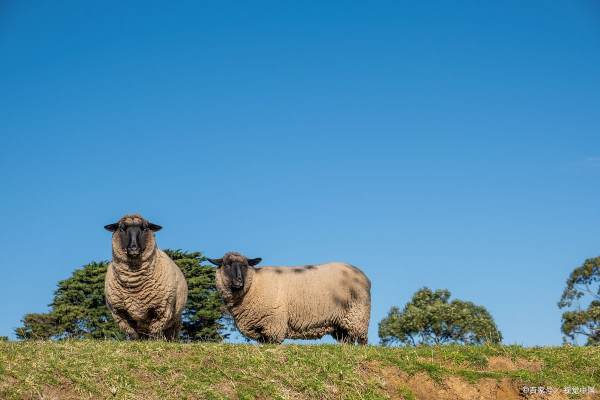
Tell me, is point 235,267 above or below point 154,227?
below

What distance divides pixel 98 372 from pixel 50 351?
1533 mm

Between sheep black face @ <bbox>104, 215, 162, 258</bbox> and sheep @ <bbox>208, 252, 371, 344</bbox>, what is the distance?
2.24m

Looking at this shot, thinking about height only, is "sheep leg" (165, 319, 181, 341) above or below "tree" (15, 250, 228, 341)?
below

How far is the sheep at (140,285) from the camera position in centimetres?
1912

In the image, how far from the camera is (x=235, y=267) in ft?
66.6

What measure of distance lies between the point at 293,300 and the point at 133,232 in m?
4.83

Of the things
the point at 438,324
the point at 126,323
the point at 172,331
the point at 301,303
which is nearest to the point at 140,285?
the point at 126,323

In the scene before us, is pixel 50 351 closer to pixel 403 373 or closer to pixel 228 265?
pixel 403 373

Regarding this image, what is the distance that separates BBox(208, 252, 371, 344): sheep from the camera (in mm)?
20109

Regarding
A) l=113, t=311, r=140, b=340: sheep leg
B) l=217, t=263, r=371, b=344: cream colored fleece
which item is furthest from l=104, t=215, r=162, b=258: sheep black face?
l=217, t=263, r=371, b=344: cream colored fleece

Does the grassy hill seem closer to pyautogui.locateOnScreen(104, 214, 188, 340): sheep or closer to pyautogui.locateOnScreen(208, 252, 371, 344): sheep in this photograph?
pyautogui.locateOnScreen(104, 214, 188, 340): sheep

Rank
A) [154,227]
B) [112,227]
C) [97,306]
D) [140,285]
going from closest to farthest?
[140,285] → [112,227] → [154,227] → [97,306]

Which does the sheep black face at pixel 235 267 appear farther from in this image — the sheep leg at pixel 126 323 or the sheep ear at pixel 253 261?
→ the sheep leg at pixel 126 323

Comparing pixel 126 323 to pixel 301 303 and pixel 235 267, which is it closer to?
pixel 235 267
